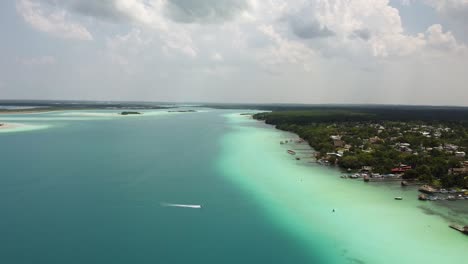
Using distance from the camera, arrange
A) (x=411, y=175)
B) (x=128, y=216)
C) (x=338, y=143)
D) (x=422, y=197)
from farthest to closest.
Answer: (x=338, y=143) < (x=411, y=175) < (x=422, y=197) < (x=128, y=216)

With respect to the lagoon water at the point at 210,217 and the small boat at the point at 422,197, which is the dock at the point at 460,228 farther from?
the small boat at the point at 422,197

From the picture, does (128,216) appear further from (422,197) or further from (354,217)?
(422,197)

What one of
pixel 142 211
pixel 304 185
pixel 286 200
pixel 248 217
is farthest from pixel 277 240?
pixel 304 185

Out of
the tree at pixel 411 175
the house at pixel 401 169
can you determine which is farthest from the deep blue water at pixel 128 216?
the house at pixel 401 169

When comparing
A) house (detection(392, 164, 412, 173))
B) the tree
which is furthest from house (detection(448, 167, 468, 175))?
house (detection(392, 164, 412, 173))

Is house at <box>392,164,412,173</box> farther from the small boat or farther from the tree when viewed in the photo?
the small boat

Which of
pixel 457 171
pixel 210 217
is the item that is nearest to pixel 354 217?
pixel 210 217
